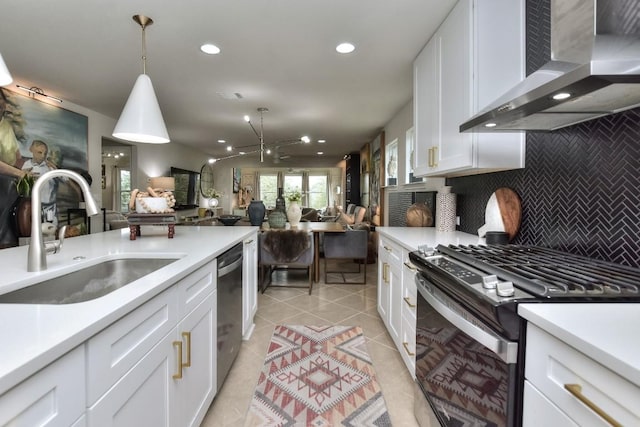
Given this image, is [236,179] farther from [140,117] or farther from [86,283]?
[86,283]

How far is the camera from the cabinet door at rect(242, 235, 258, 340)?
2.38 meters

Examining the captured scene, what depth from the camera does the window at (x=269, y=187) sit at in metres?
11.0

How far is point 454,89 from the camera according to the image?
196cm

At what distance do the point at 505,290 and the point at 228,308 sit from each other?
59.8 inches

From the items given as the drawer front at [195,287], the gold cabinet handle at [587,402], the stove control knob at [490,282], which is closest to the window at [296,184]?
the drawer front at [195,287]

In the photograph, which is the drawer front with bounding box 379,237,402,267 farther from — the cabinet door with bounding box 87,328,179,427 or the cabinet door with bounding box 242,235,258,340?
the cabinet door with bounding box 87,328,179,427

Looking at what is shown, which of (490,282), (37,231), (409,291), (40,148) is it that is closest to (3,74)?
(37,231)

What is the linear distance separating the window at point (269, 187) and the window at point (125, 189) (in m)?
4.70

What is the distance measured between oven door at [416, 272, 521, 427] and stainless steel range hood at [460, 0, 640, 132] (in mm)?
743

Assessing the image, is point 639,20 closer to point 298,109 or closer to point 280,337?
point 280,337

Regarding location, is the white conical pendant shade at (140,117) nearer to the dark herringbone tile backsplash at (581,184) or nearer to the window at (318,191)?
the dark herringbone tile backsplash at (581,184)

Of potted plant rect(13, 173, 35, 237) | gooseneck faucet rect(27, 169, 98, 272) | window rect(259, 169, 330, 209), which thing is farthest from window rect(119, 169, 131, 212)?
gooseneck faucet rect(27, 169, 98, 272)

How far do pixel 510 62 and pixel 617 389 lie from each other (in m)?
1.74

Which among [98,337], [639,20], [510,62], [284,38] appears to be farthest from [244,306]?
[639,20]
